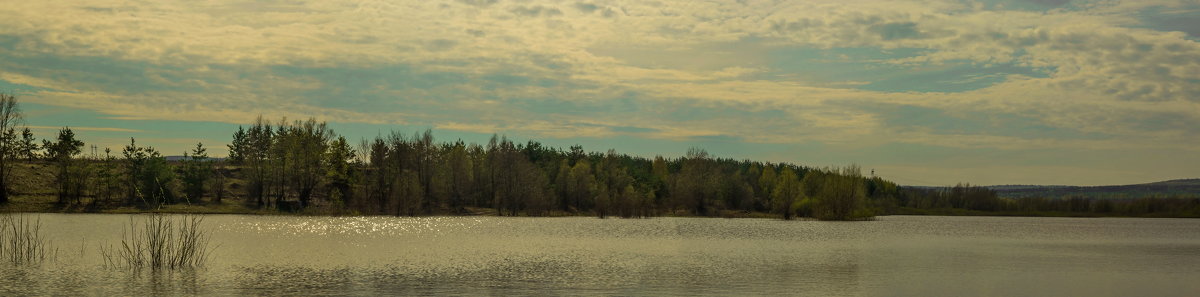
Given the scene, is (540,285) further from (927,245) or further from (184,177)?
(184,177)

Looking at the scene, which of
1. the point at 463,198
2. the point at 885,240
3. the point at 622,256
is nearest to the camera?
the point at 622,256

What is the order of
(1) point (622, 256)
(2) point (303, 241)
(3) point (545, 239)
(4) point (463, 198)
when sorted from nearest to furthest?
1. (1) point (622, 256)
2. (2) point (303, 241)
3. (3) point (545, 239)
4. (4) point (463, 198)

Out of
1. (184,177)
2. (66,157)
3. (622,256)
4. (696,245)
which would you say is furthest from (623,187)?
(622,256)

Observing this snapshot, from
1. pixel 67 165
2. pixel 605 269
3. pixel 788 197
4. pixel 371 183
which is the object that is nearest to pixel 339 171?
pixel 371 183

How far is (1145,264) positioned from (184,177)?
131117 millimetres

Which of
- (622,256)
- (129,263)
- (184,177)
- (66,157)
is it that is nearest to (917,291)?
(622,256)

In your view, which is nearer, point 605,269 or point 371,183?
point 605,269

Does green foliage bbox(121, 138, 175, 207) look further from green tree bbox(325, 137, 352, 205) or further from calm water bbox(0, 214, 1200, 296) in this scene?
calm water bbox(0, 214, 1200, 296)

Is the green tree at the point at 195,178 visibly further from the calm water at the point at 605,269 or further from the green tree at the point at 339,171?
the calm water at the point at 605,269

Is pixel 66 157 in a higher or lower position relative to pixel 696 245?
higher

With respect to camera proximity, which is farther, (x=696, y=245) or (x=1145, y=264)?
(x=696, y=245)

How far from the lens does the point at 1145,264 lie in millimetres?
52594

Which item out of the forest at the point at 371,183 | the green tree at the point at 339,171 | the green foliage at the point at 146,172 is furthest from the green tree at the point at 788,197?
the green foliage at the point at 146,172

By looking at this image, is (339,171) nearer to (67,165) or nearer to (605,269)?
(67,165)
